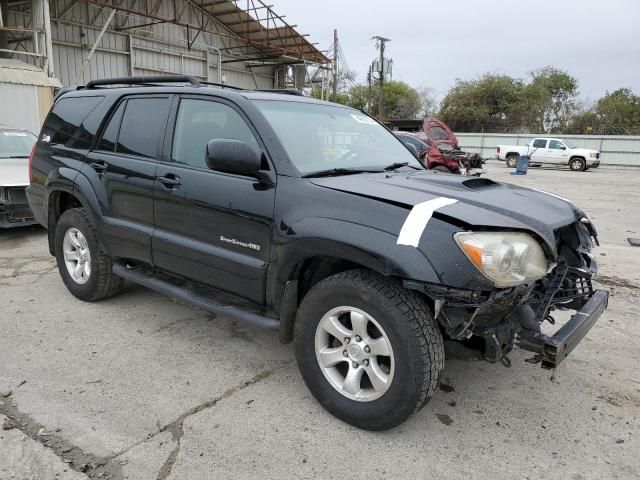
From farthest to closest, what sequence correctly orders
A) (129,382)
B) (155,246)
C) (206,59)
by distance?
(206,59) < (155,246) < (129,382)

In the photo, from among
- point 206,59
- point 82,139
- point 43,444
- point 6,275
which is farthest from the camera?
point 206,59

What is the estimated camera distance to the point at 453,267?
7.88 feet

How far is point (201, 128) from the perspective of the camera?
3605 mm

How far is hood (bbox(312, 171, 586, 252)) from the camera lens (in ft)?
8.44

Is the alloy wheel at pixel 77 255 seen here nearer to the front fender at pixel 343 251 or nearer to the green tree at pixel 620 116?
the front fender at pixel 343 251

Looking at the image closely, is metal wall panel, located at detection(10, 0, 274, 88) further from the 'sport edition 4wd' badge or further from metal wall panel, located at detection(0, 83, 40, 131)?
the 'sport edition 4wd' badge

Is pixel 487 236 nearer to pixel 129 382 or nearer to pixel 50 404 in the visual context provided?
pixel 129 382

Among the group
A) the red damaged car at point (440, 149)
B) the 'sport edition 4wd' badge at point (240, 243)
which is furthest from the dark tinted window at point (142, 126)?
the red damaged car at point (440, 149)

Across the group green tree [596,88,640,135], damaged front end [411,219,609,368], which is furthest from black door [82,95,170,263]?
green tree [596,88,640,135]

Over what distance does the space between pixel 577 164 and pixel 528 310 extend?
26317 mm

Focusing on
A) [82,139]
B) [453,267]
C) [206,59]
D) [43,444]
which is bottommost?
[43,444]

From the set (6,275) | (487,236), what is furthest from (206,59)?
(487,236)

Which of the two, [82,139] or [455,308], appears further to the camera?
[82,139]

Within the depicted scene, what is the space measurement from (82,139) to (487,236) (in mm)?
3556
